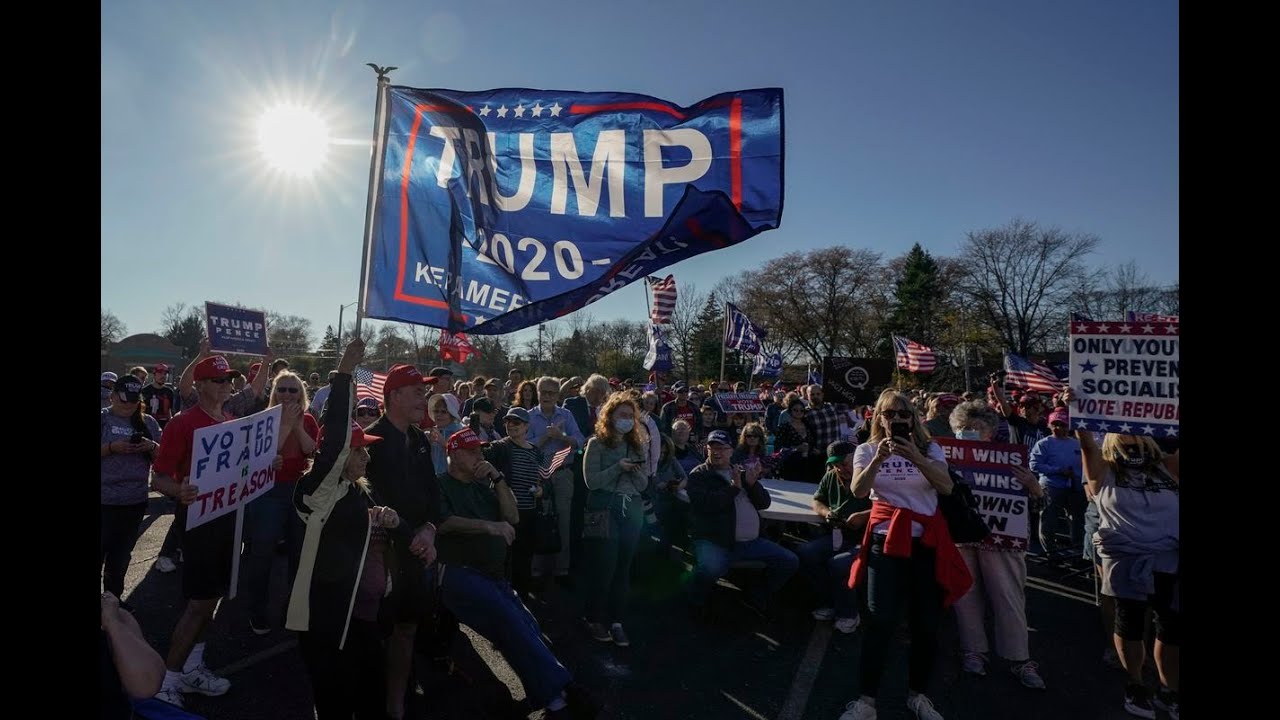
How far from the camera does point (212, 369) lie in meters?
4.49

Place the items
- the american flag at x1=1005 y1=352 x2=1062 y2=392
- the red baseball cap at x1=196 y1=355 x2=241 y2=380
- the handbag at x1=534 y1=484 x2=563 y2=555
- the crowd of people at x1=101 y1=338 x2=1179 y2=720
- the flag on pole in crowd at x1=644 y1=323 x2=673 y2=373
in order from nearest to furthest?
the crowd of people at x1=101 y1=338 x2=1179 y2=720 < the red baseball cap at x1=196 y1=355 x2=241 y2=380 < the handbag at x1=534 y1=484 x2=563 y2=555 < the american flag at x1=1005 y1=352 x2=1062 y2=392 < the flag on pole in crowd at x1=644 y1=323 x2=673 y2=373

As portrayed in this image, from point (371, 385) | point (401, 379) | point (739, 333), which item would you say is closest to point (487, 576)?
point (401, 379)

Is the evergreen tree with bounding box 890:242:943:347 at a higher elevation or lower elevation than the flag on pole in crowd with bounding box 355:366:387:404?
higher

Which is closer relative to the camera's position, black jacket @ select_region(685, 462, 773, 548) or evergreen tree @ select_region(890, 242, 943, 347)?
black jacket @ select_region(685, 462, 773, 548)

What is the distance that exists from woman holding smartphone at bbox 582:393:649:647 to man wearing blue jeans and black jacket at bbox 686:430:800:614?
746 millimetres

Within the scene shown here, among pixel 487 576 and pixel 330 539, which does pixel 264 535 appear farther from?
pixel 330 539

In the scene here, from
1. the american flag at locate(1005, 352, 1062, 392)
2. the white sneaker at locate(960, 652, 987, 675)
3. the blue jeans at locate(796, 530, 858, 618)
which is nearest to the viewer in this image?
the white sneaker at locate(960, 652, 987, 675)

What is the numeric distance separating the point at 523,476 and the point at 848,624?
3.30 metres

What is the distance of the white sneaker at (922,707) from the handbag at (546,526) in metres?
3.49

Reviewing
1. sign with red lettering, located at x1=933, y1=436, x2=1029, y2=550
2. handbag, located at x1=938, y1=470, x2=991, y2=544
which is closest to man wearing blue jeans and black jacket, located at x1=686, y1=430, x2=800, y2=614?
sign with red lettering, located at x1=933, y1=436, x2=1029, y2=550

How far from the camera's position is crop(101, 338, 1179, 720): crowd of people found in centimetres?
330

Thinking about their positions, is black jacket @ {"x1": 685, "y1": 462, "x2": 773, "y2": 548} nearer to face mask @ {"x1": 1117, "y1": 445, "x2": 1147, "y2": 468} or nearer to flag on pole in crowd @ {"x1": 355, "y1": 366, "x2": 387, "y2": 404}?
face mask @ {"x1": 1117, "y1": 445, "x2": 1147, "y2": 468}
